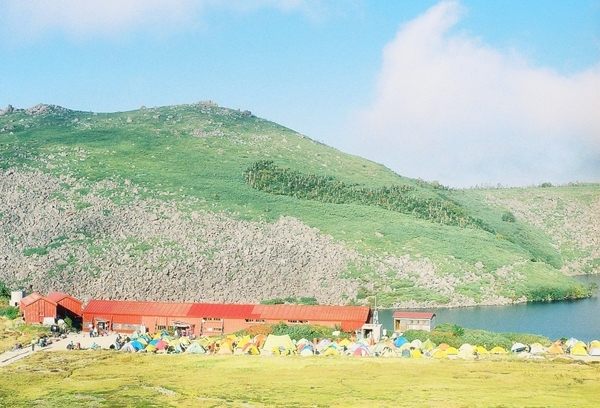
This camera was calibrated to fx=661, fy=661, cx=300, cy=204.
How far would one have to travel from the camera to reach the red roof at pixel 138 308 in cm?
8656

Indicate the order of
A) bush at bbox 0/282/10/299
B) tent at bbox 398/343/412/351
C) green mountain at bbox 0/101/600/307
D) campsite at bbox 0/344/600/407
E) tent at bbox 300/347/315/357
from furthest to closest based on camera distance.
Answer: green mountain at bbox 0/101/600/307, bush at bbox 0/282/10/299, tent at bbox 398/343/412/351, tent at bbox 300/347/315/357, campsite at bbox 0/344/600/407

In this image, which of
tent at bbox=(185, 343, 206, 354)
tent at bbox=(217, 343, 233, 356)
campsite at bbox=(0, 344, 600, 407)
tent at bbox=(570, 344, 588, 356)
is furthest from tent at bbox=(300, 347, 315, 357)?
tent at bbox=(570, 344, 588, 356)

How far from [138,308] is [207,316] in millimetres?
10001

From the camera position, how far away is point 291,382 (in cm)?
5559

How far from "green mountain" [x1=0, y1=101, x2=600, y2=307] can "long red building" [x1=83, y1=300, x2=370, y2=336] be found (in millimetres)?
20636

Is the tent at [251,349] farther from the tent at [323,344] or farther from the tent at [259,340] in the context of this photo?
the tent at [323,344]

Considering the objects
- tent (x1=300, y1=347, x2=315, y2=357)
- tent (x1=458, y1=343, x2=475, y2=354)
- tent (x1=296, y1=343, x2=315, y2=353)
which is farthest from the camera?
tent (x1=296, y1=343, x2=315, y2=353)

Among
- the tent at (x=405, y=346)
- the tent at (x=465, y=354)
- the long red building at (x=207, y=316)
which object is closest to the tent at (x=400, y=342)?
the tent at (x=405, y=346)

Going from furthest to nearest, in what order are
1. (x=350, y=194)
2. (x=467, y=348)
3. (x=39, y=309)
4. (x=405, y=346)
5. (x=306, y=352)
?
(x=350, y=194) → (x=39, y=309) → (x=405, y=346) → (x=306, y=352) → (x=467, y=348)

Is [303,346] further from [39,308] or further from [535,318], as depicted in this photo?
[535,318]

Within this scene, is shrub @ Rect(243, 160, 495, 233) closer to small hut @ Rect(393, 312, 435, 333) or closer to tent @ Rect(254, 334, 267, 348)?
small hut @ Rect(393, 312, 435, 333)

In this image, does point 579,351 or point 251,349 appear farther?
point 251,349

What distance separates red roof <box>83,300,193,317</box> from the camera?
284 ft

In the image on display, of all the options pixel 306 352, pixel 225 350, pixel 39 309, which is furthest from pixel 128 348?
pixel 39 309
